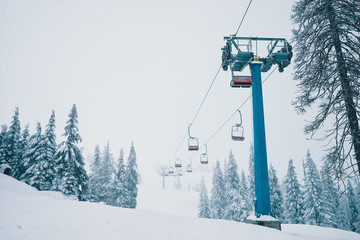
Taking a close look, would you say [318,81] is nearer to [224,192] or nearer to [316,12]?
[316,12]

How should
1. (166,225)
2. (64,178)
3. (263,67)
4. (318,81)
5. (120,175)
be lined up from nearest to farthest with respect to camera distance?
1. (166,225)
2. (318,81)
3. (263,67)
4. (64,178)
5. (120,175)

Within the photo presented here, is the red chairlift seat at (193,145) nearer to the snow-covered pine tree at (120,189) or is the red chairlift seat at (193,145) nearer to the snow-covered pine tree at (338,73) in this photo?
the snow-covered pine tree at (338,73)

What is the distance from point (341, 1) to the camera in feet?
35.3

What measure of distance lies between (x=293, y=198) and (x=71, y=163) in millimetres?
35093

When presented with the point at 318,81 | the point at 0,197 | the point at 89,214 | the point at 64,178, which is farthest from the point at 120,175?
the point at 318,81

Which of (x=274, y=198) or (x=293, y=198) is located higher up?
(x=274, y=198)

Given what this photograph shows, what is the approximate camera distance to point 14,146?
31266 millimetres

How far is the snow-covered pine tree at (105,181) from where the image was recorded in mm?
37500

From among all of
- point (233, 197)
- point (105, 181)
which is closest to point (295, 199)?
point (233, 197)

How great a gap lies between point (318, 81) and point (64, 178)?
26324 mm

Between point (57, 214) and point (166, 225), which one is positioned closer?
point (166, 225)

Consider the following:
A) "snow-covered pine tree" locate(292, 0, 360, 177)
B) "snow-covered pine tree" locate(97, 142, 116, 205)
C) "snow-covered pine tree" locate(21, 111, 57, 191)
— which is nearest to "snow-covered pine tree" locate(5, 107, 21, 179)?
"snow-covered pine tree" locate(21, 111, 57, 191)

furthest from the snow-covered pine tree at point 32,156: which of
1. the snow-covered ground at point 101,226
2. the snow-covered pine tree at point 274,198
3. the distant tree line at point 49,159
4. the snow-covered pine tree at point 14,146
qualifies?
the snow-covered pine tree at point 274,198

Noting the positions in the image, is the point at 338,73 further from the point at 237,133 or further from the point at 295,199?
the point at 295,199
